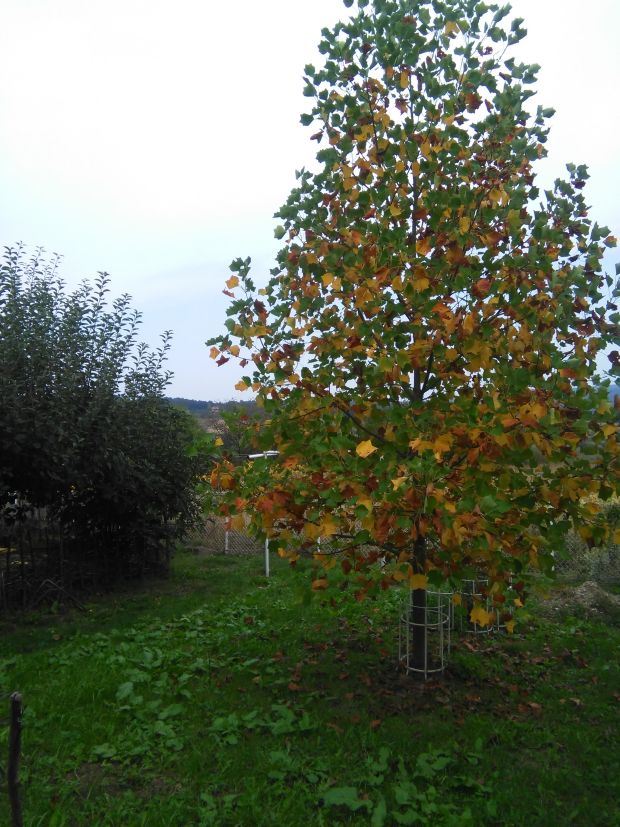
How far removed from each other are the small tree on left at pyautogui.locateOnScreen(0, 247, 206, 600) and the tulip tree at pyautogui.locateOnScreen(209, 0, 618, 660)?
4102 millimetres

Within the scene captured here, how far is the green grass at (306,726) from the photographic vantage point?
11.5 ft

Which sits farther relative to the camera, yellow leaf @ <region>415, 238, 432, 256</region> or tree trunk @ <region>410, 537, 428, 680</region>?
tree trunk @ <region>410, 537, 428, 680</region>

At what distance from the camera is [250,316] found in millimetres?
4641

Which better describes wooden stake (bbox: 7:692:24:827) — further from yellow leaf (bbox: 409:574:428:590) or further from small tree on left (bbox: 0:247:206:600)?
small tree on left (bbox: 0:247:206:600)

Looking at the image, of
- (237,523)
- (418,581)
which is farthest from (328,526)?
(237,523)

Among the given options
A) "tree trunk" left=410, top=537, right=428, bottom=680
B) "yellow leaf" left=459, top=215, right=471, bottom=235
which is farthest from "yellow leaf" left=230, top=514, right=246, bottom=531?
"yellow leaf" left=459, top=215, right=471, bottom=235

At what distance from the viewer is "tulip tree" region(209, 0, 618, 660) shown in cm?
371

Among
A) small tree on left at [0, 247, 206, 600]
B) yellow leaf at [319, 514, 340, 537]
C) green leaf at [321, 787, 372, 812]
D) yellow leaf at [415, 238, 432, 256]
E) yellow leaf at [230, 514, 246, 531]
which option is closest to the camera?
green leaf at [321, 787, 372, 812]

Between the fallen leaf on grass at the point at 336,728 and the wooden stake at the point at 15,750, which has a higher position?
the wooden stake at the point at 15,750

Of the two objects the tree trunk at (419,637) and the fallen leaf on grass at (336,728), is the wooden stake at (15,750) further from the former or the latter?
the tree trunk at (419,637)

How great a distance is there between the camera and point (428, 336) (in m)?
4.38

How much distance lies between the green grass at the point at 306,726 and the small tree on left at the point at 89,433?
2.15m

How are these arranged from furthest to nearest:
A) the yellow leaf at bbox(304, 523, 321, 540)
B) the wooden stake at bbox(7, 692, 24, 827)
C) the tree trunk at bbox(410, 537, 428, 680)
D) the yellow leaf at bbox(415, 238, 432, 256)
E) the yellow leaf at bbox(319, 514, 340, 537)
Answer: the tree trunk at bbox(410, 537, 428, 680), the yellow leaf at bbox(415, 238, 432, 256), the yellow leaf at bbox(304, 523, 321, 540), the yellow leaf at bbox(319, 514, 340, 537), the wooden stake at bbox(7, 692, 24, 827)

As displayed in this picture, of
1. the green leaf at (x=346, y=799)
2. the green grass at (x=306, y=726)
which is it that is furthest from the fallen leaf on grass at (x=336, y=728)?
the green leaf at (x=346, y=799)
